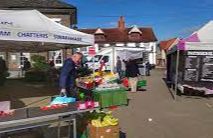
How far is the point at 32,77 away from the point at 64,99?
18.1 metres

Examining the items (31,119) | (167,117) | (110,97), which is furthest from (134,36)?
(31,119)

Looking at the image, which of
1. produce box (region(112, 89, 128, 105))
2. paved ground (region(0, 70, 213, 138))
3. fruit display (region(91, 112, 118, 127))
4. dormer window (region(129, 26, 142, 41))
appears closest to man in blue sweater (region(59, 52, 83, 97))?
paved ground (region(0, 70, 213, 138))

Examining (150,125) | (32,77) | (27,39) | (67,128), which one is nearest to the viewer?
(67,128)

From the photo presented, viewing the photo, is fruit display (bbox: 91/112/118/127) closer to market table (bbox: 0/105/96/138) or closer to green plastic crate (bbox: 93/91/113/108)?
market table (bbox: 0/105/96/138)

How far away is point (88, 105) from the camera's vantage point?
23.2ft

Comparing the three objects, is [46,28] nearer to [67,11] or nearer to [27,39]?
[27,39]

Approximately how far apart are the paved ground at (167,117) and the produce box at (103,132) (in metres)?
1.45

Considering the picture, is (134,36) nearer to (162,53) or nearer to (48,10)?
(162,53)

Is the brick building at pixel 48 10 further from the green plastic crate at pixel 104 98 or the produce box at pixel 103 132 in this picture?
the produce box at pixel 103 132

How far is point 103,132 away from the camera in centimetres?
716

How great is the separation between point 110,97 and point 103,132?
5.89 metres

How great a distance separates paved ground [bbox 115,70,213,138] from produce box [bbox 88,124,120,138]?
1448 mm

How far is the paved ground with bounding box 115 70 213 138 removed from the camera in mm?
9047

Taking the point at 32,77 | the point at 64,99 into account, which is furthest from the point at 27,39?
the point at 32,77
